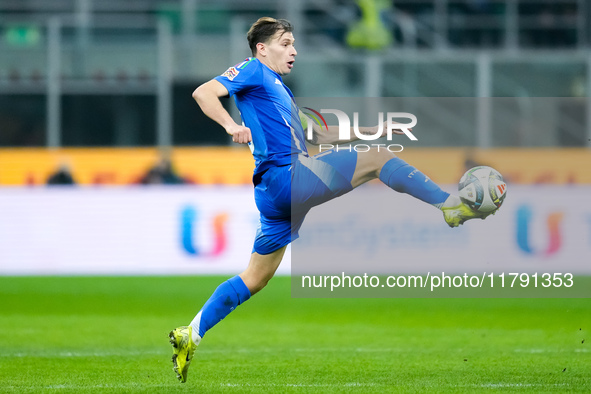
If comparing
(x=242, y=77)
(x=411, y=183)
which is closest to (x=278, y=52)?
(x=242, y=77)

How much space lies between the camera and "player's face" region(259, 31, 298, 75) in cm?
602

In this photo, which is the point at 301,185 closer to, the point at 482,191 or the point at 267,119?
the point at 267,119

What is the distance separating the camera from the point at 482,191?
574 cm

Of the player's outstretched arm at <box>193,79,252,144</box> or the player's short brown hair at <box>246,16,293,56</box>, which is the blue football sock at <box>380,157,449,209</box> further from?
the player's short brown hair at <box>246,16,293,56</box>

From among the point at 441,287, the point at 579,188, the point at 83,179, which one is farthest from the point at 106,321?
the point at 579,188

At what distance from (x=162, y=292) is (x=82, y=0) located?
27.6 feet

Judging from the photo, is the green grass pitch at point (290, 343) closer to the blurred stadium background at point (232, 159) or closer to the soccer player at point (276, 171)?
the blurred stadium background at point (232, 159)

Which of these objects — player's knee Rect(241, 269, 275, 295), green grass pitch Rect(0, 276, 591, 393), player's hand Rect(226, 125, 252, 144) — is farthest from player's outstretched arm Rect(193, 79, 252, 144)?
green grass pitch Rect(0, 276, 591, 393)

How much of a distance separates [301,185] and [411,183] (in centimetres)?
66

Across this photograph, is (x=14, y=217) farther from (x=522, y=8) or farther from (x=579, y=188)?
(x=522, y=8)

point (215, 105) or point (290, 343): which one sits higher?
point (215, 105)

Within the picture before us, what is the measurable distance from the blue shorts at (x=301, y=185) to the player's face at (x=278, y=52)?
1.99 ft

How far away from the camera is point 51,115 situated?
16281 millimetres

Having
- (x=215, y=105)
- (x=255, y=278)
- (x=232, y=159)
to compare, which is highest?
(x=215, y=105)
